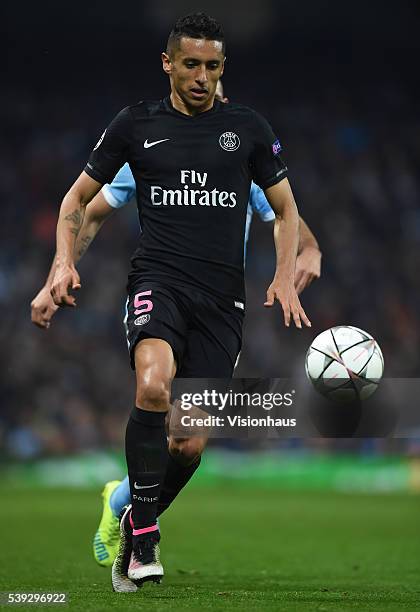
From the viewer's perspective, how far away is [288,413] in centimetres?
519

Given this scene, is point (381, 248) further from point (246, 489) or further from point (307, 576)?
point (307, 576)

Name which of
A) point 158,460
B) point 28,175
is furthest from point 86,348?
point 158,460

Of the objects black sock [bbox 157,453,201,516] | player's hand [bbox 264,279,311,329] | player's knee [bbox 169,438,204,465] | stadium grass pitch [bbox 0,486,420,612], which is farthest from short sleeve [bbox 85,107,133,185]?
stadium grass pitch [bbox 0,486,420,612]

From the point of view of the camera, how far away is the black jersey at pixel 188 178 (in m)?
5.28

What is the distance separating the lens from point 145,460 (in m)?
4.96

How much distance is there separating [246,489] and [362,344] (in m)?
11.3

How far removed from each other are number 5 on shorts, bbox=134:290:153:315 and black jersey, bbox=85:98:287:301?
0.12 meters

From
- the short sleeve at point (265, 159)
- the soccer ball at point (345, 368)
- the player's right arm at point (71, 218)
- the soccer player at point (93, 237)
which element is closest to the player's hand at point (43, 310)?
the soccer player at point (93, 237)

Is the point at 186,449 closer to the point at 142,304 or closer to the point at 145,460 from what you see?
the point at 145,460

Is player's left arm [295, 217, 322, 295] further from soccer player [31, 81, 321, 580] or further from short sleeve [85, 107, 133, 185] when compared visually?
short sleeve [85, 107, 133, 185]

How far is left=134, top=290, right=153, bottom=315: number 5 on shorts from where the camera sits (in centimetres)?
507

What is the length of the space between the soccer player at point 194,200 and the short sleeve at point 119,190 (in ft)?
2.10

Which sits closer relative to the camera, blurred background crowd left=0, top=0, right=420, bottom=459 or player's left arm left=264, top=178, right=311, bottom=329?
player's left arm left=264, top=178, right=311, bottom=329

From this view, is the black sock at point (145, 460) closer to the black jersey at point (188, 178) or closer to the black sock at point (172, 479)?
the black sock at point (172, 479)
